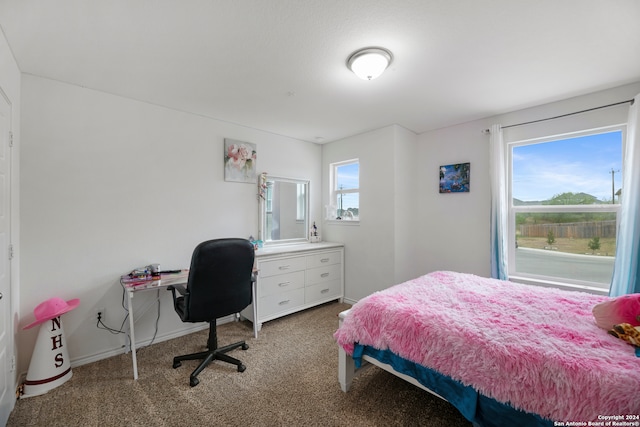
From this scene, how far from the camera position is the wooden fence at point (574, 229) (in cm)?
247

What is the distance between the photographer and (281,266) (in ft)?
10.5

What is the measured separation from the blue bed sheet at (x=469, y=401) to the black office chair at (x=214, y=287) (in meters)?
1.26

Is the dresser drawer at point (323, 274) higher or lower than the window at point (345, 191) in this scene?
lower

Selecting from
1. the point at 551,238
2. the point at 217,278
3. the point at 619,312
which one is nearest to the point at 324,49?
the point at 217,278

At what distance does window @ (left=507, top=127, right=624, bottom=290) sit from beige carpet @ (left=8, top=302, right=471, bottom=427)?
6.53ft

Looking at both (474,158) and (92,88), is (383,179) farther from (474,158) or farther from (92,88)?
(92,88)

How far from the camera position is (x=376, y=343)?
1.70 meters

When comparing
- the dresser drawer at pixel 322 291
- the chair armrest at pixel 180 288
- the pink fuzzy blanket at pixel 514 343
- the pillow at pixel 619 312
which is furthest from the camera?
the dresser drawer at pixel 322 291

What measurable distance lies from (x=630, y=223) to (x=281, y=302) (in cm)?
333

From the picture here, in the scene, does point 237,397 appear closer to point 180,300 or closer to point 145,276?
point 180,300

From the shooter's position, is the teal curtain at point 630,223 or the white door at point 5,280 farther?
the teal curtain at point 630,223

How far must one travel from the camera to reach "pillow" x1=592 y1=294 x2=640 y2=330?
142 cm

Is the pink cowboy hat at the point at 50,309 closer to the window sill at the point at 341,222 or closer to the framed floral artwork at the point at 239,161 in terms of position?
the framed floral artwork at the point at 239,161

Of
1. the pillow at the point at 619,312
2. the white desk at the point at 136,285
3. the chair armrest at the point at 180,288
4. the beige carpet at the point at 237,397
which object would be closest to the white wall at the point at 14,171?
the beige carpet at the point at 237,397
